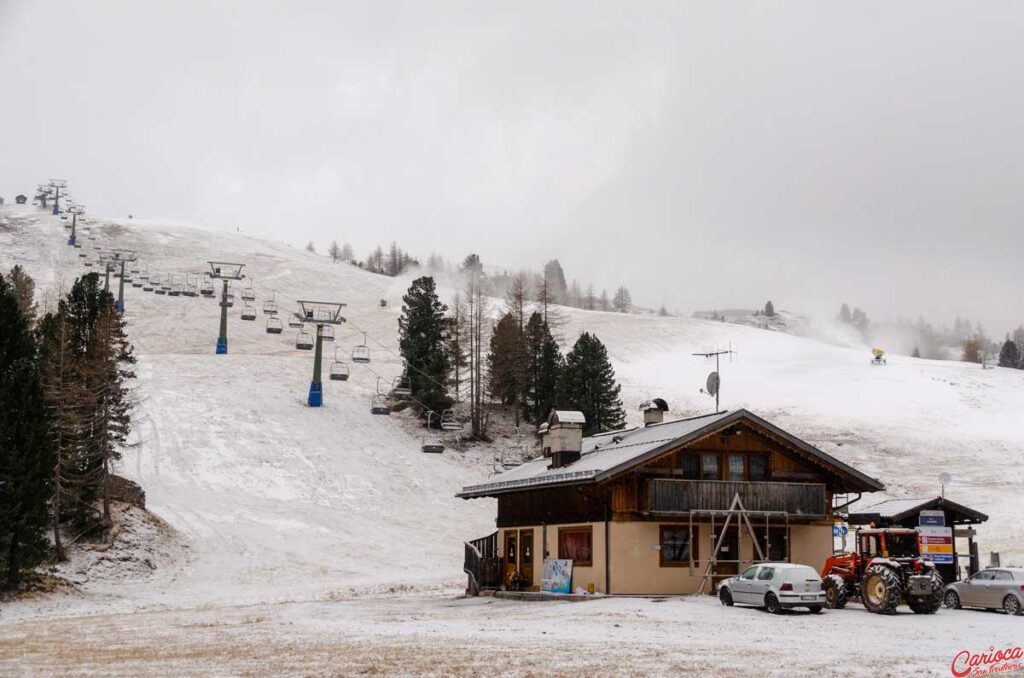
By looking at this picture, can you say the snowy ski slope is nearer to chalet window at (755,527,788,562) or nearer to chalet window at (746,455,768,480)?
chalet window at (755,527,788,562)

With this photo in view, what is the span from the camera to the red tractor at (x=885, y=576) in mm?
27688

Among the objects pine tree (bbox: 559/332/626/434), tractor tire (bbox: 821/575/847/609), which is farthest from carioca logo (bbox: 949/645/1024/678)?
pine tree (bbox: 559/332/626/434)

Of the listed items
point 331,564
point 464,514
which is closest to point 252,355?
point 464,514

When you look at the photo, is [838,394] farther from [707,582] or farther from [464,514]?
[707,582]

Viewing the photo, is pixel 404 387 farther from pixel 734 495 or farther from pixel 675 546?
pixel 734 495

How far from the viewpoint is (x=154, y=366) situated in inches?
3147

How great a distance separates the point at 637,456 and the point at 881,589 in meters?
8.68

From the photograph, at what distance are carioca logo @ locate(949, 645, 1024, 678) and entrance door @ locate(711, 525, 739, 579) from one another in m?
16.1

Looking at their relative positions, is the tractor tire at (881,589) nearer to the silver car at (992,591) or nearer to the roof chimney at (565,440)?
the silver car at (992,591)

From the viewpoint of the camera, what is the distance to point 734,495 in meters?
34.6

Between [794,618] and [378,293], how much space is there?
415 ft

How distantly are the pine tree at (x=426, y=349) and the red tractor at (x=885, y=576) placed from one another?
4490 centimetres

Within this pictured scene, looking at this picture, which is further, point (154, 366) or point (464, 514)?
point (154, 366)

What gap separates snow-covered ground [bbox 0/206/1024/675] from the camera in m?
20.0
